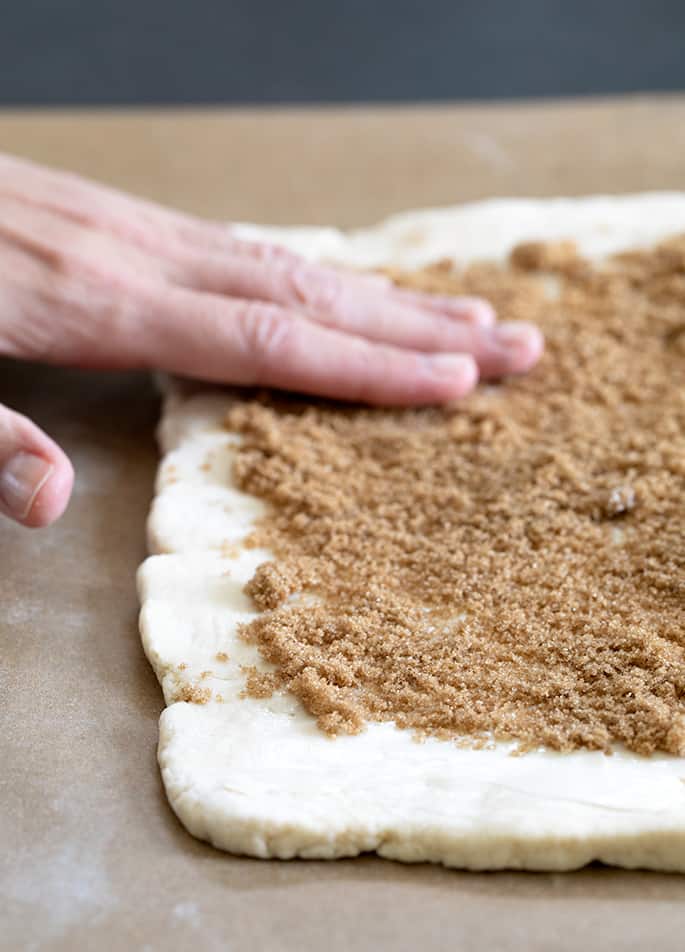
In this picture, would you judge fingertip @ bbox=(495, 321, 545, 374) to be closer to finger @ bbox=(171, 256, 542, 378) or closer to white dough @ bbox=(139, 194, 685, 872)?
finger @ bbox=(171, 256, 542, 378)

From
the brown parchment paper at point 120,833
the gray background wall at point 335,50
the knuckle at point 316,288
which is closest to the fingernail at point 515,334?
the knuckle at point 316,288

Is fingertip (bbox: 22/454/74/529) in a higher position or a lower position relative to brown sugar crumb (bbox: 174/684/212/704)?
higher

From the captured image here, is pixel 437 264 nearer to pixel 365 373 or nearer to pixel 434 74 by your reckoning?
pixel 365 373

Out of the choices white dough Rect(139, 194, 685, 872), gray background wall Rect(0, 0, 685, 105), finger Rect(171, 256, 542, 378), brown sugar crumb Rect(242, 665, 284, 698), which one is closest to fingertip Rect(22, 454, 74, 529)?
white dough Rect(139, 194, 685, 872)

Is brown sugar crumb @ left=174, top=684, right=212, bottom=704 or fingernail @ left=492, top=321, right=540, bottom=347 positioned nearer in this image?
brown sugar crumb @ left=174, top=684, right=212, bottom=704

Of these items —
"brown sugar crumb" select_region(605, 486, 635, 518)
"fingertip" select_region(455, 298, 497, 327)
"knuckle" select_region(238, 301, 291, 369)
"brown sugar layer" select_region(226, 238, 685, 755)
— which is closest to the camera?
"brown sugar layer" select_region(226, 238, 685, 755)

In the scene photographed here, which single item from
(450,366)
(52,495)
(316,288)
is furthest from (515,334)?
(52,495)

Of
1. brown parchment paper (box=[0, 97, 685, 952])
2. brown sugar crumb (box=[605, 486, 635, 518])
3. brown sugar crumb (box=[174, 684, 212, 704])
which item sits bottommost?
brown parchment paper (box=[0, 97, 685, 952])

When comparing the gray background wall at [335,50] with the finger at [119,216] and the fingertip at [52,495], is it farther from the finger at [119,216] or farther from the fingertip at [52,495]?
the fingertip at [52,495]

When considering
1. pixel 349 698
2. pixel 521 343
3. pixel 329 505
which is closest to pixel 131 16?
pixel 521 343
